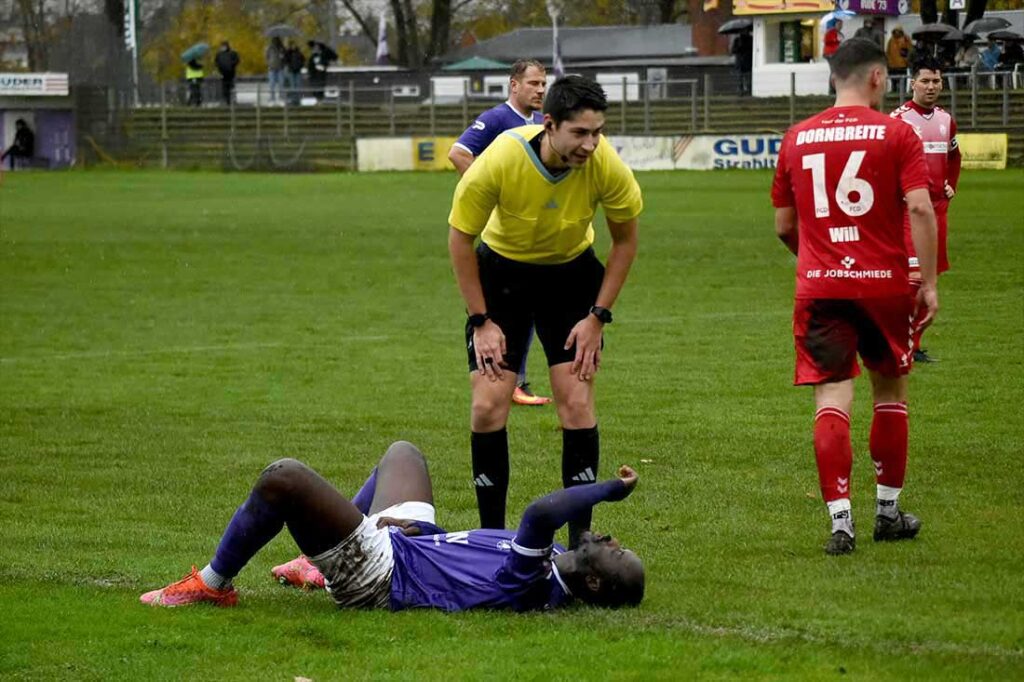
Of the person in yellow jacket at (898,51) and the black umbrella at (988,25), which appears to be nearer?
the person in yellow jacket at (898,51)

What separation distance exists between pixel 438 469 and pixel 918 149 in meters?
3.57

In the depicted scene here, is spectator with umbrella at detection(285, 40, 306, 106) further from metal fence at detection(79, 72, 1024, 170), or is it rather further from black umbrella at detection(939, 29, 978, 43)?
black umbrella at detection(939, 29, 978, 43)

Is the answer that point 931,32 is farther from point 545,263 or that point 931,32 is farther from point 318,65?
point 545,263

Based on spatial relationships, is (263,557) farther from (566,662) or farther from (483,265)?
(566,662)

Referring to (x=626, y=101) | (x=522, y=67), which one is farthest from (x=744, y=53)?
(x=522, y=67)

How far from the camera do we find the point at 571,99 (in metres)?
6.70

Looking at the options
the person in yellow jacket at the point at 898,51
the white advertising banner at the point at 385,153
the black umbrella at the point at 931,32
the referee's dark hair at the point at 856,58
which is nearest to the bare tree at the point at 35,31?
the white advertising banner at the point at 385,153

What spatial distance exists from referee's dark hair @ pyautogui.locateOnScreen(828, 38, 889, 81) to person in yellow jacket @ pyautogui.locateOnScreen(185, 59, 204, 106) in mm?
52690

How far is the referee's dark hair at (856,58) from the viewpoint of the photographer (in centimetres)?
710

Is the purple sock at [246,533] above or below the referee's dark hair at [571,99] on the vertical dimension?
below

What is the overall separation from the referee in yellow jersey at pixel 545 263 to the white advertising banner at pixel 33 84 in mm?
55610

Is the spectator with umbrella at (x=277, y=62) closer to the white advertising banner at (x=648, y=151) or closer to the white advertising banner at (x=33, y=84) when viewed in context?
the white advertising banner at (x=33, y=84)

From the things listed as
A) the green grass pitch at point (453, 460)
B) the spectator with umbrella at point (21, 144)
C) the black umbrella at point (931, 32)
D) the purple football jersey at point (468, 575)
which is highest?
the black umbrella at point (931, 32)

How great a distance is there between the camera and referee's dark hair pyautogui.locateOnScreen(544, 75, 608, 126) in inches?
264
